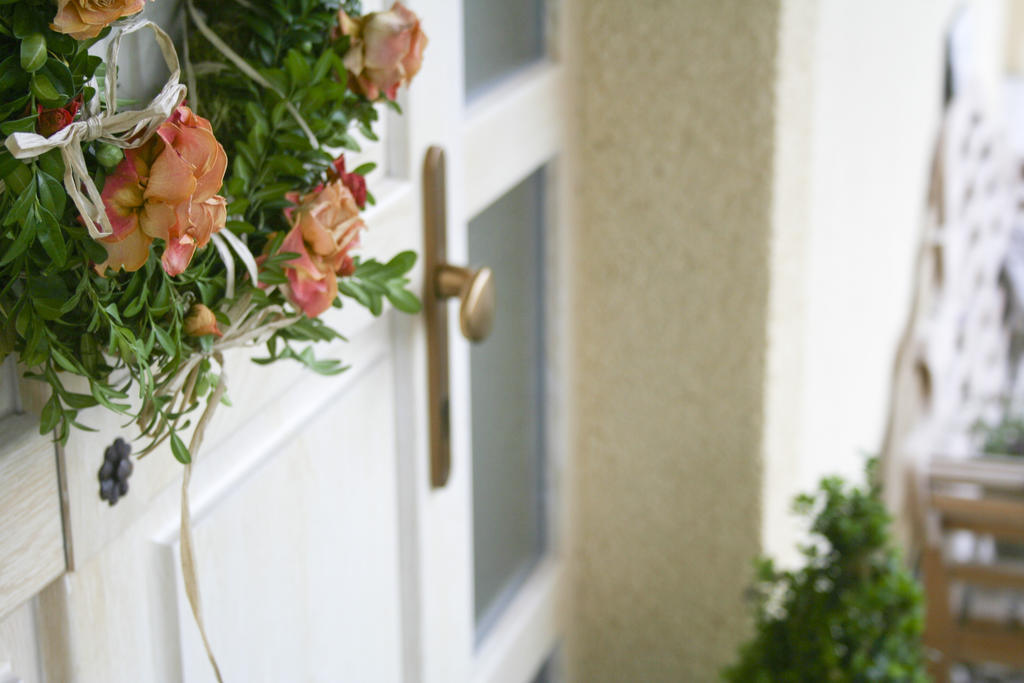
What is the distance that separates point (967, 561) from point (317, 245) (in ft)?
4.37

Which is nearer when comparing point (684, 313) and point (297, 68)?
point (297, 68)

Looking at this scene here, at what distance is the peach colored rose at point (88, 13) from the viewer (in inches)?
16.7

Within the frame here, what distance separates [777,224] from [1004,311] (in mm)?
1328

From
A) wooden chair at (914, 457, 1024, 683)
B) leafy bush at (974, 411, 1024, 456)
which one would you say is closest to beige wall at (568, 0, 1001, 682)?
wooden chair at (914, 457, 1024, 683)

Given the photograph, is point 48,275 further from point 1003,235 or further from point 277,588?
point 1003,235

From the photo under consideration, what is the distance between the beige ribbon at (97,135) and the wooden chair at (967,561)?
1341 mm

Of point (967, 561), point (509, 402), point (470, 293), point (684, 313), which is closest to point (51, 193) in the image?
point (470, 293)

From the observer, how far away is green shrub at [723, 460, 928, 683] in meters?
1.34

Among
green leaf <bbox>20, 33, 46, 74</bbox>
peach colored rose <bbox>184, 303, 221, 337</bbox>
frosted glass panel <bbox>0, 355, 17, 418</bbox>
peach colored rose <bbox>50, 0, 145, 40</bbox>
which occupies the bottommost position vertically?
frosted glass panel <bbox>0, 355, 17, 418</bbox>

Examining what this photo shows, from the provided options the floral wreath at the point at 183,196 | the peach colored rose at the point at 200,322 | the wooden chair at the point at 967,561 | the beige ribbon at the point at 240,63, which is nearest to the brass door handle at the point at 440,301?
the floral wreath at the point at 183,196

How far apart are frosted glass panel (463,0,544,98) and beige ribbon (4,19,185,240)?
2.26 feet

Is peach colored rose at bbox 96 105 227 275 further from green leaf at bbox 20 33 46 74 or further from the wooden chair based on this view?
the wooden chair

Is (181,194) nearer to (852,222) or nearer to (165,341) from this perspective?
(165,341)

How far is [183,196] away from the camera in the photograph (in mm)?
461
